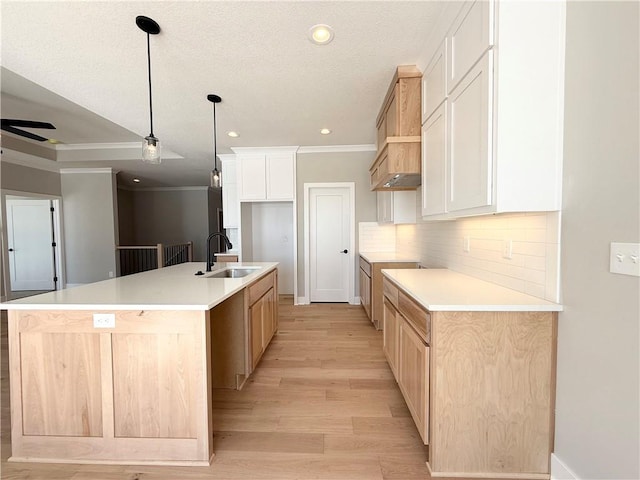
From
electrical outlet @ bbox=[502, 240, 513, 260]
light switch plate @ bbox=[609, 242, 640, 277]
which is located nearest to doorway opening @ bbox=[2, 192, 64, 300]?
electrical outlet @ bbox=[502, 240, 513, 260]

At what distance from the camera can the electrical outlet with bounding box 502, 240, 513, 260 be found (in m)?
1.72

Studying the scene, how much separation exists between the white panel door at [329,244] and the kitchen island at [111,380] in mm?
3365

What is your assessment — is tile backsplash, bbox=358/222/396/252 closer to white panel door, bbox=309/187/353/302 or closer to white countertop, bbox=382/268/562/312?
white panel door, bbox=309/187/353/302

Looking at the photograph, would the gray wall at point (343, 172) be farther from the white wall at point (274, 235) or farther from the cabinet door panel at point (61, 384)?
the cabinet door panel at point (61, 384)

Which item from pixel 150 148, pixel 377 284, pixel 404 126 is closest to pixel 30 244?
pixel 150 148

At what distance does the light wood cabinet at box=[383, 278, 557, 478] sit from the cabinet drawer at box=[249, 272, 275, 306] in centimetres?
149

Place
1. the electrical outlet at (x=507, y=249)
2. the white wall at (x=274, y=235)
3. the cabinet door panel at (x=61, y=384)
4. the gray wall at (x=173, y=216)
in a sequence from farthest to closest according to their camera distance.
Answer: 1. the gray wall at (x=173, y=216)
2. the white wall at (x=274, y=235)
3. the electrical outlet at (x=507, y=249)
4. the cabinet door panel at (x=61, y=384)

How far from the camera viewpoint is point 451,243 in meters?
2.56

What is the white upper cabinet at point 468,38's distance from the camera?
137 centimetres

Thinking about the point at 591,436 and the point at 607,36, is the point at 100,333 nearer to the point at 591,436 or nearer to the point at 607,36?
the point at 591,436

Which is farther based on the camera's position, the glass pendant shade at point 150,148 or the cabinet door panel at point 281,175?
the cabinet door panel at point 281,175

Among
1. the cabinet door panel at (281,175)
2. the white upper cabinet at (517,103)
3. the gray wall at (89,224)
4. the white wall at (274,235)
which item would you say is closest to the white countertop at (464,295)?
the white upper cabinet at (517,103)

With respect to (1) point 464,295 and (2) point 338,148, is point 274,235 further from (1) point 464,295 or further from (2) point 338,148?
(1) point 464,295

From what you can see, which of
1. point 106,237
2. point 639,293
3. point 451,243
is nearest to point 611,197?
point 639,293
